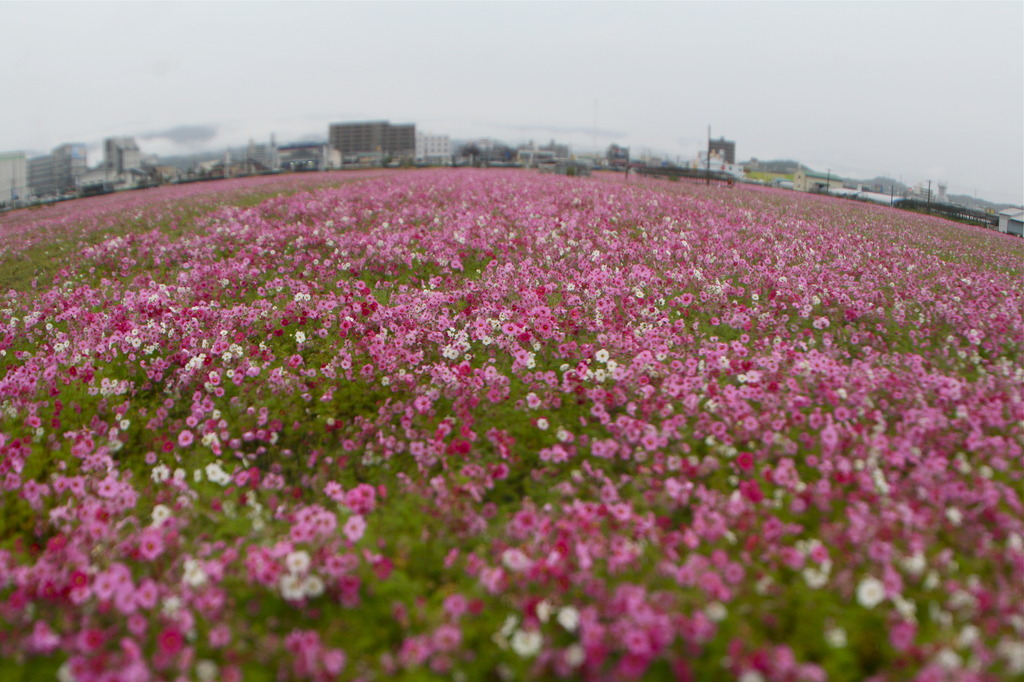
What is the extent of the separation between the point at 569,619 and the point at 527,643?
288 millimetres

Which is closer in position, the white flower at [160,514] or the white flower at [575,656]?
the white flower at [575,656]

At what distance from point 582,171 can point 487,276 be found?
33.3m

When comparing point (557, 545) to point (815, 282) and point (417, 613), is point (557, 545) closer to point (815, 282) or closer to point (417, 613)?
point (417, 613)

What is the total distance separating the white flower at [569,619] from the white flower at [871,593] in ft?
5.66

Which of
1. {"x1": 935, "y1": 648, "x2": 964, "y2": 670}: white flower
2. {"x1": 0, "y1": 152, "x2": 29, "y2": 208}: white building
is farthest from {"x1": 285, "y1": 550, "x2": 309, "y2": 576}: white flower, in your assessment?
{"x1": 0, "y1": 152, "x2": 29, "y2": 208}: white building

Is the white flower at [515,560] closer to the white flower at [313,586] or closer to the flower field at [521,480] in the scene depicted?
the flower field at [521,480]

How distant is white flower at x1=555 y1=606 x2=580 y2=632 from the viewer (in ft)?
11.9

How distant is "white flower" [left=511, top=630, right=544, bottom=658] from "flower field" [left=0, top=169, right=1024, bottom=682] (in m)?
0.02

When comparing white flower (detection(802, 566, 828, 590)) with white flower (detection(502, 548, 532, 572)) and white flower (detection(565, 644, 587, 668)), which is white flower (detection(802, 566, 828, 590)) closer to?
white flower (detection(565, 644, 587, 668))

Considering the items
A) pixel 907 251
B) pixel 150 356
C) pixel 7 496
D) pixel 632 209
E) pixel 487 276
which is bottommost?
pixel 7 496

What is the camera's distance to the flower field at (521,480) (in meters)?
3.61

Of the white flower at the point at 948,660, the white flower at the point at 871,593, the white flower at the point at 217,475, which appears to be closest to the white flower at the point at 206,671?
the white flower at the point at 217,475

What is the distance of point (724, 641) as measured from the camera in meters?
3.48

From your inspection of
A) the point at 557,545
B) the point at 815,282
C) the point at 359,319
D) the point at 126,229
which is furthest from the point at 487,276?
the point at 126,229
